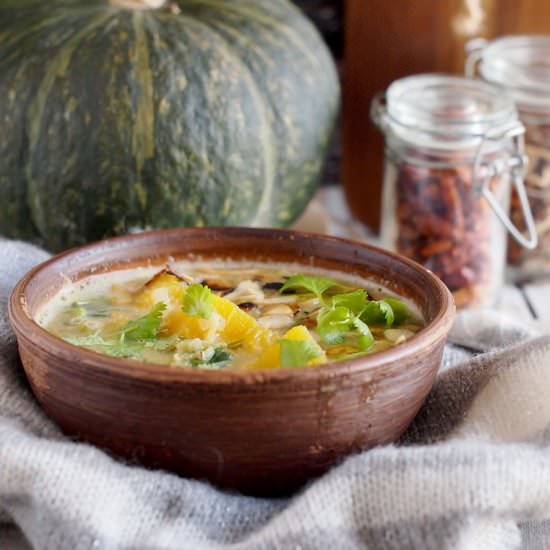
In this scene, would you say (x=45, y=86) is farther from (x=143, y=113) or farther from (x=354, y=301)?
(x=354, y=301)

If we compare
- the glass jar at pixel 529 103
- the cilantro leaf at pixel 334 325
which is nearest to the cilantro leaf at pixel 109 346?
the cilantro leaf at pixel 334 325

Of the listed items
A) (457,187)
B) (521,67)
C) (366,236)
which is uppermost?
(521,67)

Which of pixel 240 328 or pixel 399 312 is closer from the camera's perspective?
pixel 240 328

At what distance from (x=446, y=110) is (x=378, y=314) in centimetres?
93

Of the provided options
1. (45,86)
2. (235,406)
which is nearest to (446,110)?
(45,86)

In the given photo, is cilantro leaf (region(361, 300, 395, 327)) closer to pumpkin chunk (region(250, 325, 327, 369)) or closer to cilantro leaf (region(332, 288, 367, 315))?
cilantro leaf (region(332, 288, 367, 315))

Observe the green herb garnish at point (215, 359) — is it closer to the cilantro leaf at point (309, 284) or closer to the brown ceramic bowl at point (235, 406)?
the brown ceramic bowl at point (235, 406)

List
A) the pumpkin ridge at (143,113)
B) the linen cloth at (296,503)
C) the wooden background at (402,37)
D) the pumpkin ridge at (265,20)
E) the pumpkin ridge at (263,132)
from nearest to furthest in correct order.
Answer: the linen cloth at (296,503) → the pumpkin ridge at (143,113) → the pumpkin ridge at (263,132) → the pumpkin ridge at (265,20) → the wooden background at (402,37)

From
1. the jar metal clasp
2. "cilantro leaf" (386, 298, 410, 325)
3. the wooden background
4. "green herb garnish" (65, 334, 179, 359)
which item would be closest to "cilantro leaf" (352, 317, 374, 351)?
"cilantro leaf" (386, 298, 410, 325)

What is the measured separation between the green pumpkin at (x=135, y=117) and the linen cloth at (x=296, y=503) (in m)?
0.84

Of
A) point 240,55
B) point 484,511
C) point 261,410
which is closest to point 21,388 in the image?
point 261,410

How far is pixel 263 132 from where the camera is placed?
2.25m

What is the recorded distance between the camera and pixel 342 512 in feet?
4.09

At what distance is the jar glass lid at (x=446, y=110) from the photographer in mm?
2178
